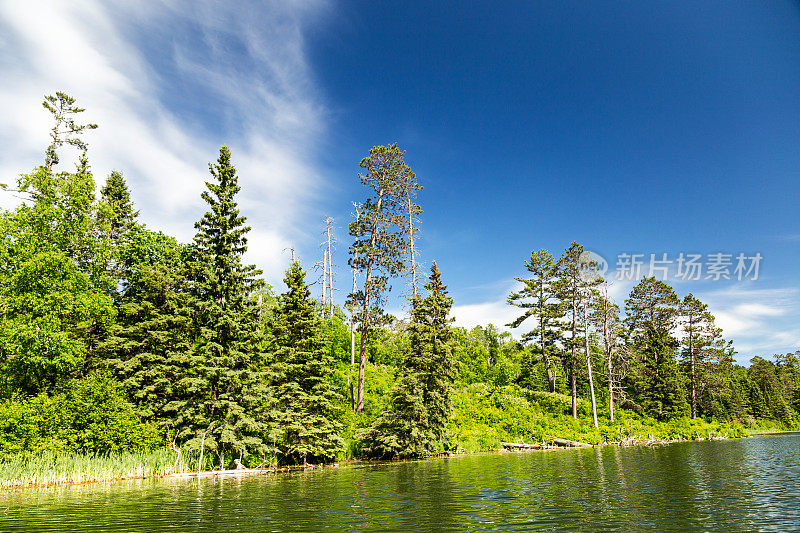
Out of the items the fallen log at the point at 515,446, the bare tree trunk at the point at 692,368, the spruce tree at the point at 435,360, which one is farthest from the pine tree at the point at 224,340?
the bare tree trunk at the point at 692,368

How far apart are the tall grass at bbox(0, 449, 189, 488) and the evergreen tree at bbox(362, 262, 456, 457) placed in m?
13.8

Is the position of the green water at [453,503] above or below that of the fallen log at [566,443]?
above

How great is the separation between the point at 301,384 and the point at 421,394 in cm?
870

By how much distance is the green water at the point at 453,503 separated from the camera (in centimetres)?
1019

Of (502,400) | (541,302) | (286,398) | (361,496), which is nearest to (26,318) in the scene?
(286,398)

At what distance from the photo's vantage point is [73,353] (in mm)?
31469

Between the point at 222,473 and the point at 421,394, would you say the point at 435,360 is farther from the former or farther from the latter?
the point at 222,473

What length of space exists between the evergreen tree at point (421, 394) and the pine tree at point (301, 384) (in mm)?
4036

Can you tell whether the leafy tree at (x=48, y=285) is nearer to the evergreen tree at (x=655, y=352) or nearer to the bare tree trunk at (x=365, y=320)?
the bare tree trunk at (x=365, y=320)

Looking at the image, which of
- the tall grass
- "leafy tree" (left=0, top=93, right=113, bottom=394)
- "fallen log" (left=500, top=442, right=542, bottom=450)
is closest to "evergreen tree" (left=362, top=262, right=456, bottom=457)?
"fallen log" (left=500, top=442, right=542, bottom=450)

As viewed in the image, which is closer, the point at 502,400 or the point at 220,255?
the point at 220,255

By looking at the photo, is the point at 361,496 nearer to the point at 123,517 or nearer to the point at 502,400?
the point at 123,517

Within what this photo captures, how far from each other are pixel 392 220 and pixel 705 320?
53.1 meters

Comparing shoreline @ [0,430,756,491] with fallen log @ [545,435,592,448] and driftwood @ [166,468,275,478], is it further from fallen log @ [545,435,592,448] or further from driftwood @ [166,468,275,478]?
fallen log @ [545,435,592,448]
